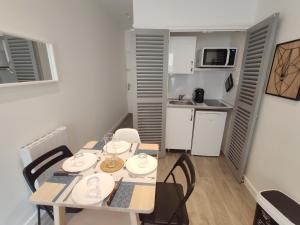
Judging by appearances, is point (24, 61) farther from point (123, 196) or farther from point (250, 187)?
point (250, 187)

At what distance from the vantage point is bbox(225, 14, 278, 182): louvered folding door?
1581 millimetres

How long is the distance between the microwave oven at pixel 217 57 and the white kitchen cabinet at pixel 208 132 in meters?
0.74

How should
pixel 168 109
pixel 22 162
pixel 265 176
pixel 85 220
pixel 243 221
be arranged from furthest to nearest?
pixel 168 109
pixel 265 176
pixel 243 221
pixel 22 162
pixel 85 220

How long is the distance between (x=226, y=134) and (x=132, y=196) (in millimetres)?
2243

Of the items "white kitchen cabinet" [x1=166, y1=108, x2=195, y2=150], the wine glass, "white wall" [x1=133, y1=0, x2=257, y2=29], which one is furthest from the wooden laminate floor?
"white wall" [x1=133, y1=0, x2=257, y2=29]

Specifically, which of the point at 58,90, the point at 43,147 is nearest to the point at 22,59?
the point at 58,90

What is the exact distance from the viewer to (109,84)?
129 inches

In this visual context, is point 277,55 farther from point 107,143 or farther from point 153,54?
point 107,143

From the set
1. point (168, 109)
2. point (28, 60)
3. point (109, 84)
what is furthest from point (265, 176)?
point (109, 84)

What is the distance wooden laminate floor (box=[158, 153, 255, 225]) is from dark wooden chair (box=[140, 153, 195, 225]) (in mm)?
505

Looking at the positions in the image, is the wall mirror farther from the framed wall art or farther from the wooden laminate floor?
the framed wall art

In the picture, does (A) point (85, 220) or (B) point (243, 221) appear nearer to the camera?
(A) point (85, 220)

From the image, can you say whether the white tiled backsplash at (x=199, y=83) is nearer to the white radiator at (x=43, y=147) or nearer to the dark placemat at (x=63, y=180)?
the white radiator at (x=43, y=147)

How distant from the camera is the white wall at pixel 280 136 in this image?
130 centimetres
